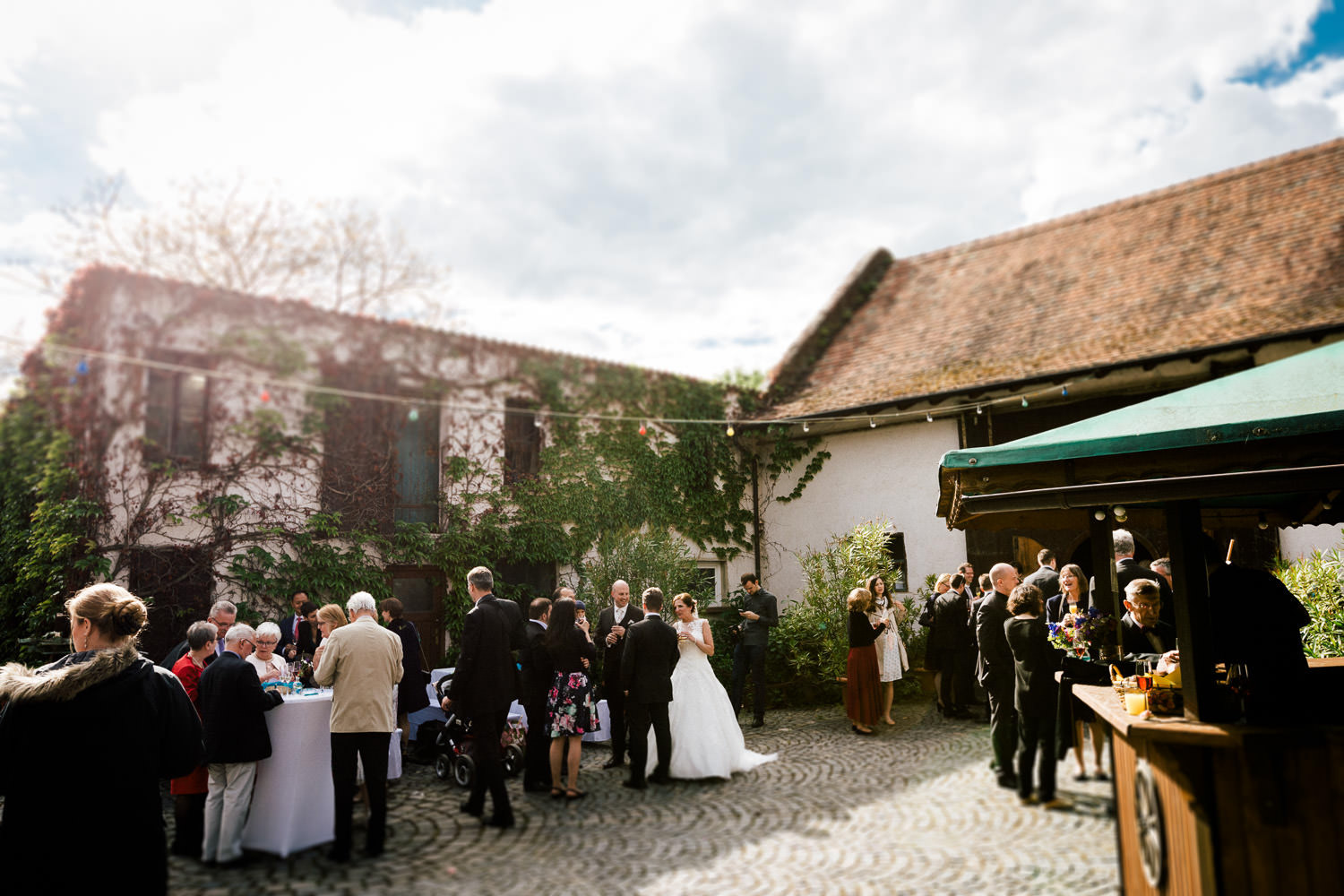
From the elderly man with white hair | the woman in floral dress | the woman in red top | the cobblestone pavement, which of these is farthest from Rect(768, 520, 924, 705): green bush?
the woman in red top

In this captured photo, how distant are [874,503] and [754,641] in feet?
15.7

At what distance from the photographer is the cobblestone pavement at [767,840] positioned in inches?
161

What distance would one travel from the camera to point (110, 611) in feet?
11.9

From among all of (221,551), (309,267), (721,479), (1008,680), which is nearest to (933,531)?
(721,479)

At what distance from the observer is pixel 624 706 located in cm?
801

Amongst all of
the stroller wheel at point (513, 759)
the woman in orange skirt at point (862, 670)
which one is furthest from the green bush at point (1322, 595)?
the stroller wheel at point (513, 759)

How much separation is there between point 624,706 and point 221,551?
20.2 ft

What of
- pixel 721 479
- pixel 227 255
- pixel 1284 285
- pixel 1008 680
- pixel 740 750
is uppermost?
pixel 227 255

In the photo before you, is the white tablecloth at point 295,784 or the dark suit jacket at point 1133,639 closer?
the dark suit jacket at point 1133,639

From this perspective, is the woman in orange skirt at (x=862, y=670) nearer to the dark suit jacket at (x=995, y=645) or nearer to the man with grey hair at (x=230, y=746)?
the dark suit jacket at (x=995, y=645)

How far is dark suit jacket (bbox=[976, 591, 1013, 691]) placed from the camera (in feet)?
18.2

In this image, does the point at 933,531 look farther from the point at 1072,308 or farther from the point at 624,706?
the point at 624,706

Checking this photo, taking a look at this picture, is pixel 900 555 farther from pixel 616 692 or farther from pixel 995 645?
pixel 995 645

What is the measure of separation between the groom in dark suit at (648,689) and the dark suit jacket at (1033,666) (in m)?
Result: 3.08
